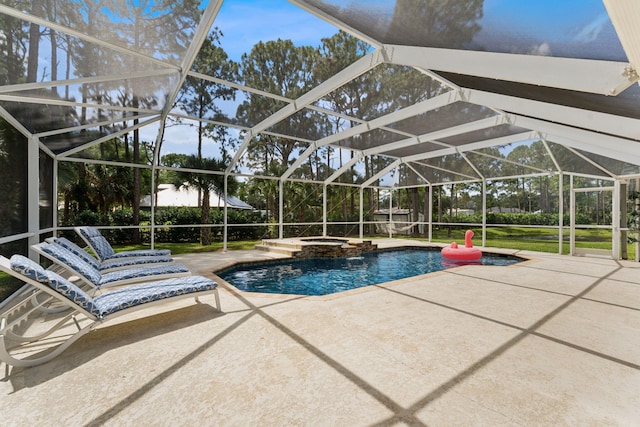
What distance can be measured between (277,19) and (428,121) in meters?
4.58

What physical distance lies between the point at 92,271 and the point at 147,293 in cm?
139

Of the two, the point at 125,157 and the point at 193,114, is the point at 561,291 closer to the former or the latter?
the point at 193,114

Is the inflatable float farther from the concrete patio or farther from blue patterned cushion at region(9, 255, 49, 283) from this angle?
blue patterned cushion at region(9, 255, 49, 283)

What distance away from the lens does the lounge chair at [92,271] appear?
11.2 feet

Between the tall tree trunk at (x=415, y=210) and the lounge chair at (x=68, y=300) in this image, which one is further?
the tall tree trunk at (x=415, y=210)

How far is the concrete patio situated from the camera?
1.91 m

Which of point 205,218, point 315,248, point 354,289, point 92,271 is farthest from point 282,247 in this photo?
point 92,271

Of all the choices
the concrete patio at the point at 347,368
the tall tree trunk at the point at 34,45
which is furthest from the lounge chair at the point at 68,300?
the tall tree trunk at the point at 34,45

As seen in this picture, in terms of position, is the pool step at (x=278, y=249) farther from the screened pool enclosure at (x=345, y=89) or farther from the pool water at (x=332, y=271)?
the screened pool enclosure at (x=345, y=89)

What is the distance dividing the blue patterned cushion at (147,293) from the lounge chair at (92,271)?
55 centimetres

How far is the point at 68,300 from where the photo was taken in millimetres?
2617

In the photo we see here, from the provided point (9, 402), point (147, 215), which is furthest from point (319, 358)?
point (147, 215)

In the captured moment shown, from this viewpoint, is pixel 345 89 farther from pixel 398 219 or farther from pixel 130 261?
pixel 398 219

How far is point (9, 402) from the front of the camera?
79.7 inches
